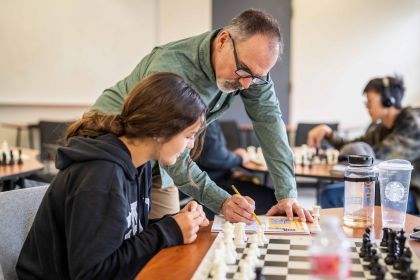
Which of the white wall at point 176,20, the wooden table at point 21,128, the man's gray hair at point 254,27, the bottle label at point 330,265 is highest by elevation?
the white wall at point 176,20

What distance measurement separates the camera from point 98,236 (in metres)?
1.29

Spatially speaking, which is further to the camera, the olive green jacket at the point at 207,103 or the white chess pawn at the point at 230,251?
the olive green jacket at the point at 207,103

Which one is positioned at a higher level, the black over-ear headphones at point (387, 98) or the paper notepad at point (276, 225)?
the black over-ear headphones at point (387, 98)

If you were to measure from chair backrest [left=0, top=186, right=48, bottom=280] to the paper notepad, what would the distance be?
590 millimetres

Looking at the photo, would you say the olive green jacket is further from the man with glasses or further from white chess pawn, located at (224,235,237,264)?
white chess pawn, located at (224,235,237,264)

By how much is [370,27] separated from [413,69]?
28.2 inches

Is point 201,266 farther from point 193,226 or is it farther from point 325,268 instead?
point 325,268

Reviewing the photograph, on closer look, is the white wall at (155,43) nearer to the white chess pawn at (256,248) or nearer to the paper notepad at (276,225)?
the paper notepad at (276,225)

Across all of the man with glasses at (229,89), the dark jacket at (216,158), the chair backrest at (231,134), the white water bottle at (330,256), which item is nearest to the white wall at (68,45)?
the chair backrest at (231,134)

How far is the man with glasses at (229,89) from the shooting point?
1.80m

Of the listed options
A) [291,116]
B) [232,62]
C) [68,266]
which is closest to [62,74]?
[291,116]

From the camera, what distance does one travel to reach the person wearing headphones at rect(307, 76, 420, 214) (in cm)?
313

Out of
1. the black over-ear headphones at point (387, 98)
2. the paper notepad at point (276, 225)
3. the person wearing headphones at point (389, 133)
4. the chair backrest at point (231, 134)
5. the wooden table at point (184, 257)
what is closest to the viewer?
the wooden table at point (184, 257)

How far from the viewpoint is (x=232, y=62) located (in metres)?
1.85
